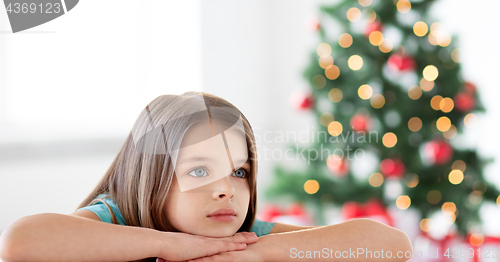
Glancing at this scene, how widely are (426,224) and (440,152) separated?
1.03ft

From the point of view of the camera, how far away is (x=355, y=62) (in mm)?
1723

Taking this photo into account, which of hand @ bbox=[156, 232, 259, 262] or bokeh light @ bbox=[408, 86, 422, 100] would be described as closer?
hand @ bbox=[156, 232, 259, 262]

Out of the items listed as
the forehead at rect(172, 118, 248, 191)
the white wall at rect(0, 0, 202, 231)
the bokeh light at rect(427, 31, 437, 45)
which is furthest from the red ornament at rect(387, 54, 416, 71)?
the forehead at rect(172, 118, 248, 191)

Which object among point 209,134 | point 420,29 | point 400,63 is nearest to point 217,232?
point 209,134

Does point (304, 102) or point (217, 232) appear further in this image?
point (304, 102)

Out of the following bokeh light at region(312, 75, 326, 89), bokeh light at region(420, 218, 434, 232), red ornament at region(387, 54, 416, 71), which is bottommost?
bokeh light at region(420, 218, 434, 232)

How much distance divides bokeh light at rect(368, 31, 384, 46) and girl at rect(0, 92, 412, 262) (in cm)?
118

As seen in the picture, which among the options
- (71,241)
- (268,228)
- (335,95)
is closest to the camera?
(71,241)

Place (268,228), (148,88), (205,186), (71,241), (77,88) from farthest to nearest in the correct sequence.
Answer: (148,88), (77,88), (268,228), (205,186), (71,241)

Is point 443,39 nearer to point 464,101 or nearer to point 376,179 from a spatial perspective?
point 464,101

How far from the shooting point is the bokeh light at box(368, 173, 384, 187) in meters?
1.72

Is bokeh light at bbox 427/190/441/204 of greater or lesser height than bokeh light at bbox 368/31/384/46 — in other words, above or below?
below

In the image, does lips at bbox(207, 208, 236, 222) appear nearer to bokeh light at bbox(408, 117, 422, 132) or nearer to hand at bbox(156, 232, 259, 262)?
hand at bbox(156, 232, 259, 262)

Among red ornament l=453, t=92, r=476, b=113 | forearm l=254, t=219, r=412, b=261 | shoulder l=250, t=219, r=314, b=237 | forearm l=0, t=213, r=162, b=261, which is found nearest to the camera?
forearm l=0, t=213, r=162, b=261
